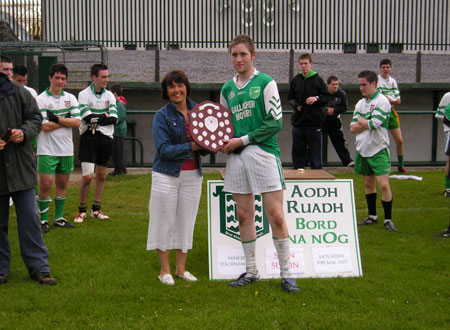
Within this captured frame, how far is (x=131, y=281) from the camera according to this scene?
5.86 meters

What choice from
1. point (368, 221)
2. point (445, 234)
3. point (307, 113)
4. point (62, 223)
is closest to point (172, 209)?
point (62, 223)

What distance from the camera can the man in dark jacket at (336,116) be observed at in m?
12.7

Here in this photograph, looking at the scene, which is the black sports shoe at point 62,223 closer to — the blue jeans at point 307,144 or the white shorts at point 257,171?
the white shorts at point 257,171

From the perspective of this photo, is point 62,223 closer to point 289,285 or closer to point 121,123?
point 289,285

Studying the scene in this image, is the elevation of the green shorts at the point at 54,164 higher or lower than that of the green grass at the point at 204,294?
higher

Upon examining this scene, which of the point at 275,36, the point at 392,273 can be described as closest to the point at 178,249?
the point at 392,273

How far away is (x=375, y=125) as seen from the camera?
26.1 ft

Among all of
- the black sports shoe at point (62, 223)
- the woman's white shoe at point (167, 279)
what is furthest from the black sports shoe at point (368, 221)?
the black sports shoe at point (62, 223)

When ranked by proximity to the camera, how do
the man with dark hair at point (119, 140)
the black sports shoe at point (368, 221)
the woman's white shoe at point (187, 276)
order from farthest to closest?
the man with dark hair at point (119, 140)
the black sports shoe at point (368, 221)
the woman's white shoe at point (187, 276)

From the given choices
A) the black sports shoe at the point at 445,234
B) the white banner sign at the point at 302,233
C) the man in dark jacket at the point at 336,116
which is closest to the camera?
the white banner sign at the point at 302,233

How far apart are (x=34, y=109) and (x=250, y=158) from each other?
2.21m

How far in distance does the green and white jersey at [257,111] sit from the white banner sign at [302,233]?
0.98 m

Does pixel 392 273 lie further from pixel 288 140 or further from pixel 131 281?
pixel 288 140

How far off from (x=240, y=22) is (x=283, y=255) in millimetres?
14247
